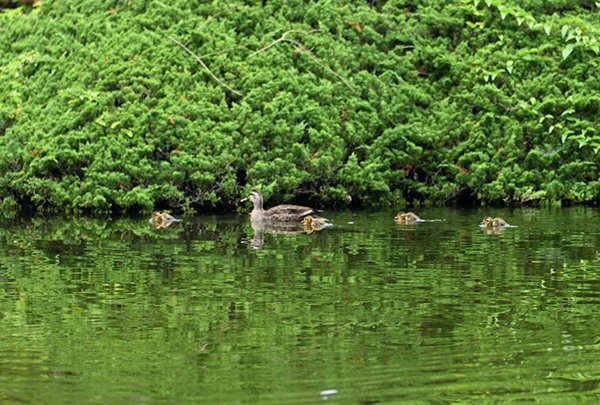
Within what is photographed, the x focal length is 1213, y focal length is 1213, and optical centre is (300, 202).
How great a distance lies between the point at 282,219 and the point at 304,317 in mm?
8709

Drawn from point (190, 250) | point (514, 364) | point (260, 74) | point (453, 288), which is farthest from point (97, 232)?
point (514, 364)

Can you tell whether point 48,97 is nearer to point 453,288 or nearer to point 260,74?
point 260,74

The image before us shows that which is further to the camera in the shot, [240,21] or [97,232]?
[240,21]

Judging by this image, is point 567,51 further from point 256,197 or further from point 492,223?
point 256,197

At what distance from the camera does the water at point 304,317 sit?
320 inches

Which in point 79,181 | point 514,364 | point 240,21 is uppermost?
point 240,21

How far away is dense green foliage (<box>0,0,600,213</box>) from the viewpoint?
21125 millimetres

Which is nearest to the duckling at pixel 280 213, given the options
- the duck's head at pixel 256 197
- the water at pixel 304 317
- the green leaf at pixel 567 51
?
the duck's head at pixel 256 197

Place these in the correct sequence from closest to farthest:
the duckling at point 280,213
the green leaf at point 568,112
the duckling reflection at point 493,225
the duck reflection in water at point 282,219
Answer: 1. the duckling reflection at point 493,225
2. the duck reflection in water at point 282,219
3. the duckling at point 280,213
4. the green leaf at point 568,112

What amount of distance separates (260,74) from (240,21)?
164cm

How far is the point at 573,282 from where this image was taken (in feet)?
40.6

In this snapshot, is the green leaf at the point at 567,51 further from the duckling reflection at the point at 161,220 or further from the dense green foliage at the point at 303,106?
the duckling reflection at the point at 161,220

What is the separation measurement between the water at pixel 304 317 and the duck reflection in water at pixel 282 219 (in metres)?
1.01

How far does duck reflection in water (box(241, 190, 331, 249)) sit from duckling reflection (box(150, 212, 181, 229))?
1.30 m
